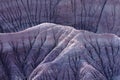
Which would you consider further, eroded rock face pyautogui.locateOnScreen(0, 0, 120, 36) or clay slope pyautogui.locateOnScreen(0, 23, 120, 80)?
eroded rock face pyautogui.locateOnScreen(0, 0, 120, 36)

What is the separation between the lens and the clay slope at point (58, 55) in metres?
34.2

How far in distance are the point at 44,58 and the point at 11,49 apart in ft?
8.00

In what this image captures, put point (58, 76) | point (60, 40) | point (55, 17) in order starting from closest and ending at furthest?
point (58, 76) → point (60, 40) → point (55, 17)

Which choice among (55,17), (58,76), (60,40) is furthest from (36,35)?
(55,17)

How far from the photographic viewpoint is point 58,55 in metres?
35.0

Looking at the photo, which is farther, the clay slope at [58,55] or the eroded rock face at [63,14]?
the eroded rock face at [63,14]

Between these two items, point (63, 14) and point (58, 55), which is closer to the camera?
point (58, 55)

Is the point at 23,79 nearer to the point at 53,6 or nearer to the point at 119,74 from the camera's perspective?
the point at 119,74

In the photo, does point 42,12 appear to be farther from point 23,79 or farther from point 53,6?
point 23,79

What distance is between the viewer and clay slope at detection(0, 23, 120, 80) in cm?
3416

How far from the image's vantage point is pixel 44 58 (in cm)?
3569

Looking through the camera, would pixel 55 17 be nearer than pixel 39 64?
No

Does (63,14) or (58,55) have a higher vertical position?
(63,14)

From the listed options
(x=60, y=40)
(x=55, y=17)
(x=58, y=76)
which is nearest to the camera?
(x=58, y=76)
